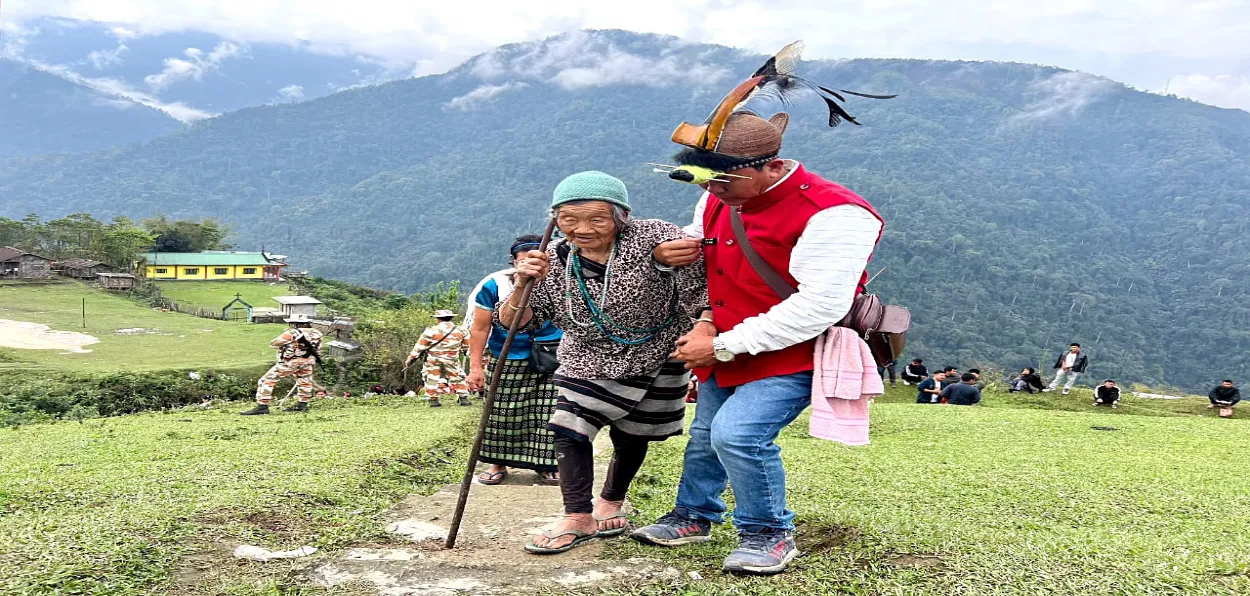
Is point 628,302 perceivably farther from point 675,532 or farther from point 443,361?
point 443,361

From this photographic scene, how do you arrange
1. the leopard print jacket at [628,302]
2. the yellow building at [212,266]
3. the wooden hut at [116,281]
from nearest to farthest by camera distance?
the leopard print jacket at [628,302] → the wooden hut at [116,281] → the yellow building at [212,266]

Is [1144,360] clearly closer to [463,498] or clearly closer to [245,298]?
[245,298]

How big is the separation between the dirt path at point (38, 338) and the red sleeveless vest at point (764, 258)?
30.0 m

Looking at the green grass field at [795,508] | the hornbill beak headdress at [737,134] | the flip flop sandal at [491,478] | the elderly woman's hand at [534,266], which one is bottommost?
the flip flop sandal at [491,478]

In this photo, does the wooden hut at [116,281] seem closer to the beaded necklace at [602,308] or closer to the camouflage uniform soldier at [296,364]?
the camouflage uniform soldier at [296,364]

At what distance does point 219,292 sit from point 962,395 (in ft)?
175

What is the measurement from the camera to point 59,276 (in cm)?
4872

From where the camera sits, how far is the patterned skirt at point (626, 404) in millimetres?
4098

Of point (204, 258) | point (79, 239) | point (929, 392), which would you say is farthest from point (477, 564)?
point (204, 258)

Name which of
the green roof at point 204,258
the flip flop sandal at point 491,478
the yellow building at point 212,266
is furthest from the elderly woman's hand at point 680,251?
the green roof at point 204,258

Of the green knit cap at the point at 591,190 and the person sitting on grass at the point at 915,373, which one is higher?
the green knit cap at the point at 591,190

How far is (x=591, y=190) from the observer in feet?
12.8

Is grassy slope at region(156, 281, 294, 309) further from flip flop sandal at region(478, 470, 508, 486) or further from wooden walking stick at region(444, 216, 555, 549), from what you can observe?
wooden walking stick at region(444, 216, 555, 549)

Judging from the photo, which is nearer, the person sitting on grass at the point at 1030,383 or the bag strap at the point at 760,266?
the bag strap at the point at 760,266
